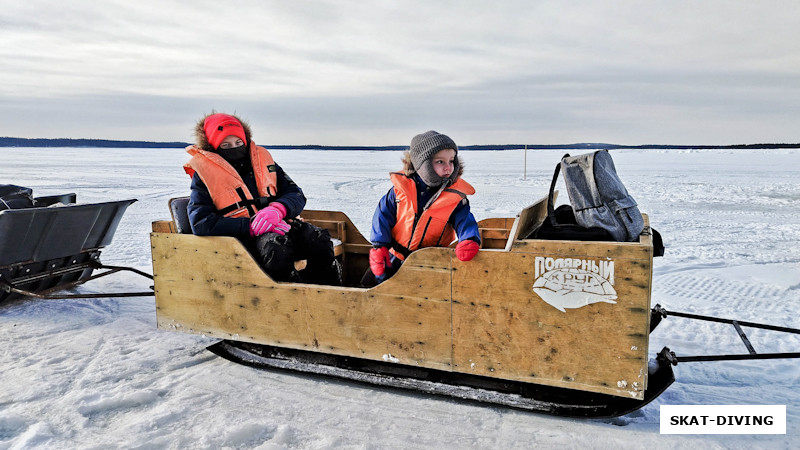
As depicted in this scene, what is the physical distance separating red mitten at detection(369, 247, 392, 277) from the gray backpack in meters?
1.15

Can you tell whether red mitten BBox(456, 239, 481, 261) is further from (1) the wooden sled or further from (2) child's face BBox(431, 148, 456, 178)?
(2) child's face BBox(431, 148, 456, 178)

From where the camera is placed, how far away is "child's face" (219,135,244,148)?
11.9ft

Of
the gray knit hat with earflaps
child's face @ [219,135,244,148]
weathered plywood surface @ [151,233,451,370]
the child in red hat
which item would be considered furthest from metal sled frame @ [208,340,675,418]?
child's face @ [219,135,244,148]

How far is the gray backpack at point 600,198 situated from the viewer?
2799mm

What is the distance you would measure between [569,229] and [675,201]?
31.4ft

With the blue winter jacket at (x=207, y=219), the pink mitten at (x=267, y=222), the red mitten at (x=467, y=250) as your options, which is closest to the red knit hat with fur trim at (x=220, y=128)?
the blue winter jacket at (x=207, y=219)

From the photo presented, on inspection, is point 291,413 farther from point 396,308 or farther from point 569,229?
point 569,229

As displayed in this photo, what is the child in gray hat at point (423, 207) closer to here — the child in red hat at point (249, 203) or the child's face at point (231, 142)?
the child in red hat at point (249, 203)

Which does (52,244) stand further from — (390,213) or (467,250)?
(467,250)

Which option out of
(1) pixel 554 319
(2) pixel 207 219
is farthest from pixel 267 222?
(1) pixel 554 319

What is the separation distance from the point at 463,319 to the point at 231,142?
2.03 m

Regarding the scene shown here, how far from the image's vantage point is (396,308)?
3.07m

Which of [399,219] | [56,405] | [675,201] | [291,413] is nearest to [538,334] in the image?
[399,219]

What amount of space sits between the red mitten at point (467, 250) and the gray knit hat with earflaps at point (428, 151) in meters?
0.53
